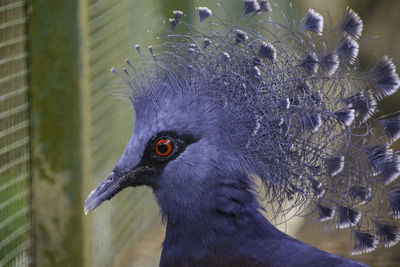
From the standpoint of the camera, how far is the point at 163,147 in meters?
1.50

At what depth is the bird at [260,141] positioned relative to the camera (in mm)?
1452

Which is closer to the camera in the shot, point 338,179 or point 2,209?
point 338,179

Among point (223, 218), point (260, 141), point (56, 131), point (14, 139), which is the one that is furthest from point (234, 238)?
point (14, 139)

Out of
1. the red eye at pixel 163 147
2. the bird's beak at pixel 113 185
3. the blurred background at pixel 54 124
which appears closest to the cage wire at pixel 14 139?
the blurred background at pixel 54 124

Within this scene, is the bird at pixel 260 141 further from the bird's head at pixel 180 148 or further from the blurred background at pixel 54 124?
the blurred background at pixel 54 124

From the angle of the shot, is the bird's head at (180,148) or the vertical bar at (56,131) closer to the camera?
the bird's head at (180,148)

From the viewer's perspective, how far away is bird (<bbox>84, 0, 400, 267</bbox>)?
145 cm

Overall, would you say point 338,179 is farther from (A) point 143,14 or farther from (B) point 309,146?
(A) point 143,14

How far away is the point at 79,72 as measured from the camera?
1841mm

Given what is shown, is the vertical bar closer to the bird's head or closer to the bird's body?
the bird's head

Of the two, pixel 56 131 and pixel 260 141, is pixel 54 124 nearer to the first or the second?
pixel 56 131

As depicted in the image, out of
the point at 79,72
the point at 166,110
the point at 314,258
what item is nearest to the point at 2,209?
the point at 79,72

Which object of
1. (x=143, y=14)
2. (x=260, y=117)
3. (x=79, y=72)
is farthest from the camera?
(x=143, y=14)

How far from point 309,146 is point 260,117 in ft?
0.53
